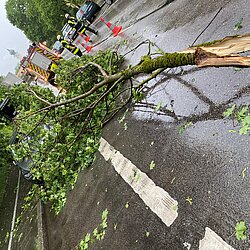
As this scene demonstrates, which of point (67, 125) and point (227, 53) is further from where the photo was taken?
point (67, 125)

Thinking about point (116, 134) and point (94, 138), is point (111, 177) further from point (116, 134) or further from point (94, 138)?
point (94, 138)

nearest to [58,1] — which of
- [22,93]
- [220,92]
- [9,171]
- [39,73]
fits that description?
[39,73]

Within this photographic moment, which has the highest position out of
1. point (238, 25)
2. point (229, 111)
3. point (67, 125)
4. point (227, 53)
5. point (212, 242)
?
point (238, 25)

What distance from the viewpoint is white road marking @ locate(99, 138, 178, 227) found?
3572mm

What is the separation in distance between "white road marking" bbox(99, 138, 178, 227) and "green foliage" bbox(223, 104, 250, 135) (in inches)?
39.4

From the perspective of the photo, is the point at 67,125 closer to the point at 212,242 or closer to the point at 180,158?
the point at 180,158

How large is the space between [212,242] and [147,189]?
1.43 meters

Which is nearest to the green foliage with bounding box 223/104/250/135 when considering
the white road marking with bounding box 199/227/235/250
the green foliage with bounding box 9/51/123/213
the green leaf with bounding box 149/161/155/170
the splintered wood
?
the splintered wood

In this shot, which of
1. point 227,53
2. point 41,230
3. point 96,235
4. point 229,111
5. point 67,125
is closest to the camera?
point 227,53

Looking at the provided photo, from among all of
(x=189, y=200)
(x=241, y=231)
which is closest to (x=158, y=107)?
(x=189, y=200)

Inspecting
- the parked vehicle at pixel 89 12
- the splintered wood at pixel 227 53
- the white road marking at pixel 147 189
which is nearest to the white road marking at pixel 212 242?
the white road marking at pixel 147 189

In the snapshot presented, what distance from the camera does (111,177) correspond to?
17.8ft

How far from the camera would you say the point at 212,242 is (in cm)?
282

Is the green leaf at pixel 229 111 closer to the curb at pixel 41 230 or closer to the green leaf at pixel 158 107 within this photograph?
the green leaf at pixel 158 107
